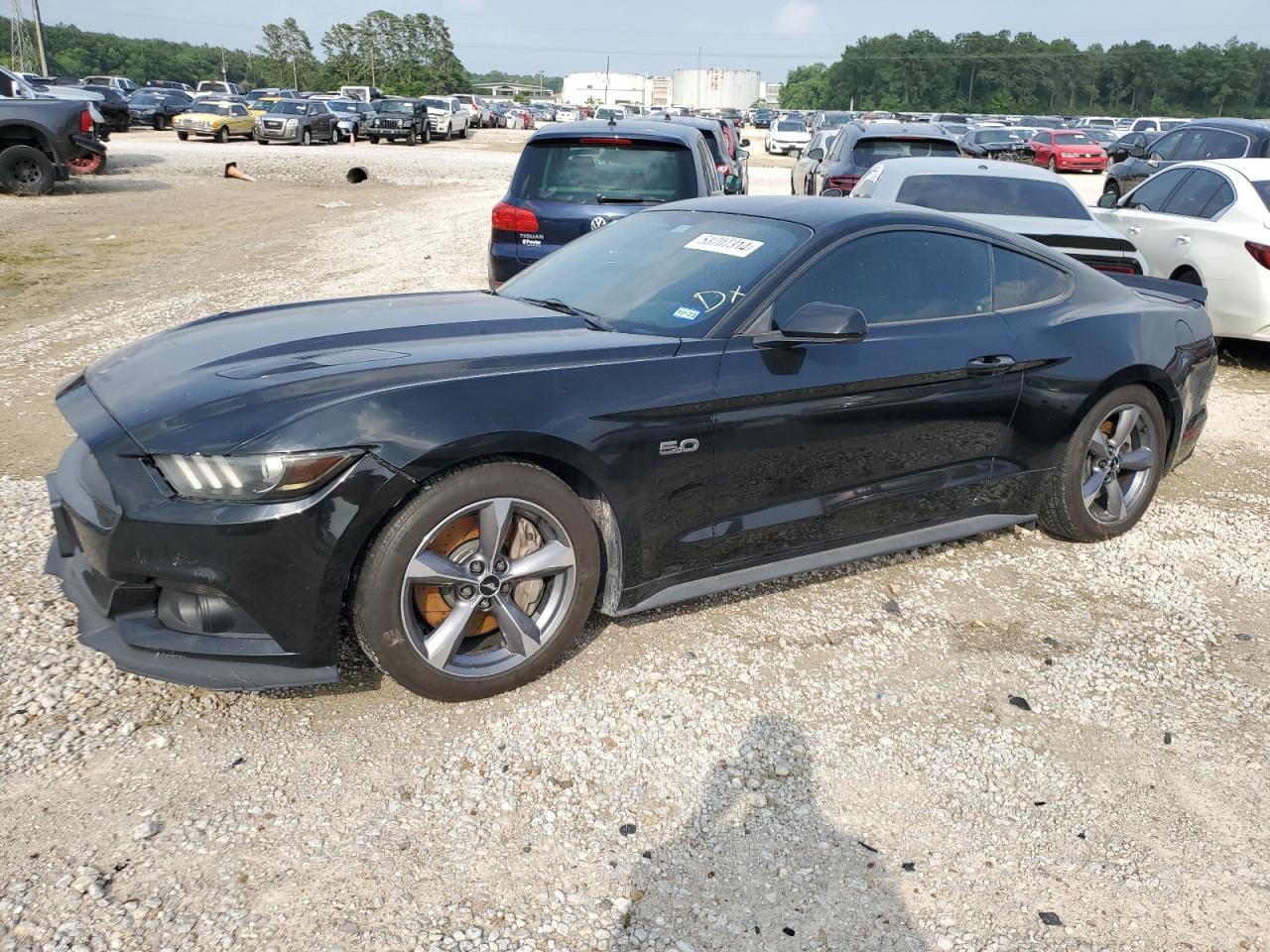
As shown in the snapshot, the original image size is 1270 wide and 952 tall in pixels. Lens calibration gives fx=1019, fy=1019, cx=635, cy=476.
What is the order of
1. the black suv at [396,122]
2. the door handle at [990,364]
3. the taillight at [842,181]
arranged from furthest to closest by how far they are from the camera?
the black suv at [396,122] → the taillight at [842,181] → the door handle at [990,364]

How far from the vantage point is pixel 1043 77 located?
4574 inches

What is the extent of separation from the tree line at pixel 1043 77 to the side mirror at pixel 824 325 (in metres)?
109

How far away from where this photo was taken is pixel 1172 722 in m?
3.44

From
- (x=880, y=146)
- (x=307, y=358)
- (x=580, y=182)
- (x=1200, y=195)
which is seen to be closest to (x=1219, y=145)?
(x=880, y=146)

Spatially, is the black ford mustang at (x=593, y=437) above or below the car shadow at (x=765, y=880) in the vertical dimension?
above

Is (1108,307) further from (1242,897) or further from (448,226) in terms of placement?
(448,226)

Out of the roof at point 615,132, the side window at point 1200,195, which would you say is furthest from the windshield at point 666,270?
the side window at point 1200,195

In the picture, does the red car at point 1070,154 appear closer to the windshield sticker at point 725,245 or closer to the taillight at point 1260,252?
the taillight at point 1260,252

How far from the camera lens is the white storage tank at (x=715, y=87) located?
3821 inches

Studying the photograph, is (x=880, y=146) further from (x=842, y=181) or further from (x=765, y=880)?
(x=765, y=880)

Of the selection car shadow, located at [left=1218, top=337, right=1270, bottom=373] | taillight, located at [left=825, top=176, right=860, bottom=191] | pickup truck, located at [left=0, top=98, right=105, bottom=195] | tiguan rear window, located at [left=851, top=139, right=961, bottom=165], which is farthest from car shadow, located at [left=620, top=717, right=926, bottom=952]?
pickup truck, located at [left=0, top=98, right=105, bottom=195]

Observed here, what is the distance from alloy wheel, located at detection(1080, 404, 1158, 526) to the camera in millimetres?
4719

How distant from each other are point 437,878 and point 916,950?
3.90ft

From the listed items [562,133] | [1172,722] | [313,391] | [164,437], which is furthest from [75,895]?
[562,133]
